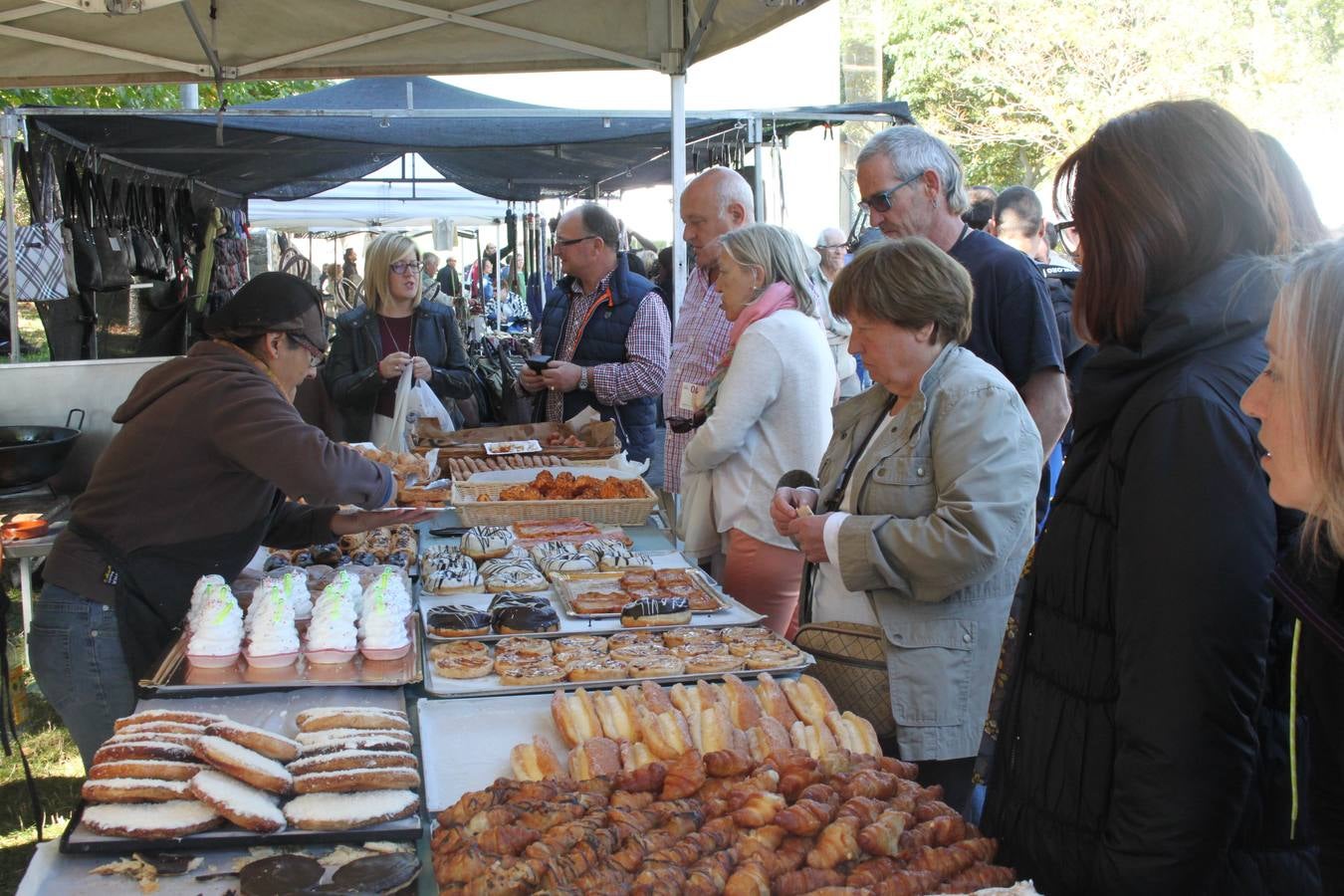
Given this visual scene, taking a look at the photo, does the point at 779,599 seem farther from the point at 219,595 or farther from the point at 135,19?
the point at 135,19

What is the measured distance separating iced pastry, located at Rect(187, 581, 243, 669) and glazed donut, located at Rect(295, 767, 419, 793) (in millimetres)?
686

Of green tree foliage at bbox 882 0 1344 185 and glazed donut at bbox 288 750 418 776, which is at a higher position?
green tree foliage at bbox 882 0 1344 185

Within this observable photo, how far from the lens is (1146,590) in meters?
1.48

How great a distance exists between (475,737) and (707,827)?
73 centimetres

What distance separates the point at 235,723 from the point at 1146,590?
1552 millimetres

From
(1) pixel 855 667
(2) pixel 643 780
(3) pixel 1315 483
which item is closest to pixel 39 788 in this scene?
(1) pixel 855 667

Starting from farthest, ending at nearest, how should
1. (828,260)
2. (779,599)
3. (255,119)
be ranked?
(828,260) < (255,119) < (779,599)

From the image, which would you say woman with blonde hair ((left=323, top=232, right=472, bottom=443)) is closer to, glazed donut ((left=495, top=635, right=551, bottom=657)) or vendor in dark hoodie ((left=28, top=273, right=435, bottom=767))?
vendor in dark hoodie ((left=28, top=273, right=435, bottom=767))

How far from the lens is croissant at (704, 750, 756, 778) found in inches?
70.4

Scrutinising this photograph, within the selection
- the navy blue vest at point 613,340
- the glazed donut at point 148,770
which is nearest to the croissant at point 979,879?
the glazed donut at point 148,770

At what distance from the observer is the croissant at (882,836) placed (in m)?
1.55

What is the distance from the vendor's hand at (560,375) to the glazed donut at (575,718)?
10.1ft

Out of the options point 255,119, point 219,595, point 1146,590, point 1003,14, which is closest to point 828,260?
point 255,119

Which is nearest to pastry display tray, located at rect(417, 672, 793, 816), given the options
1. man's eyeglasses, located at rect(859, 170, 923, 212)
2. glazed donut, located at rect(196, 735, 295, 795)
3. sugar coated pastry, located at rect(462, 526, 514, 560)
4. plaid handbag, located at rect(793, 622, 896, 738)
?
plaid handbag, located at rect(793, 622, 896, 738)
